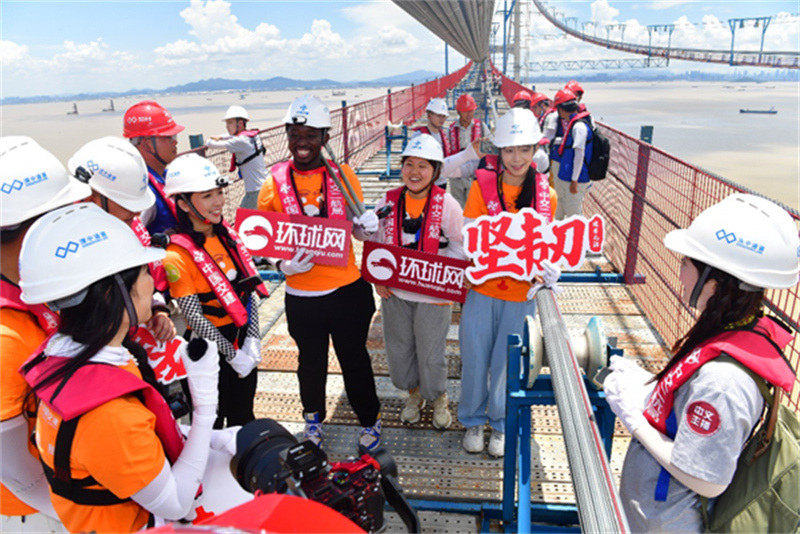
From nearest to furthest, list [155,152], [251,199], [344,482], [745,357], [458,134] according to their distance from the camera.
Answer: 1. [344,482]
2. [745,357]
3. [155,152]
4. [458,134]
5. [251,199]

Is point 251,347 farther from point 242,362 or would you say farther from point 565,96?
point 565,96

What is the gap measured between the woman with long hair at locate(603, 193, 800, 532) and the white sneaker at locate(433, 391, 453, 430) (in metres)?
1.93

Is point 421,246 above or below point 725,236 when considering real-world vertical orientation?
below

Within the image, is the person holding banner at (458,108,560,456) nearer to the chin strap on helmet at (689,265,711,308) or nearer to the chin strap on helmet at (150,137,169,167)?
the chin strap on helmet at (689,265,711,308)

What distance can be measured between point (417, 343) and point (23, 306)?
2.30 meters

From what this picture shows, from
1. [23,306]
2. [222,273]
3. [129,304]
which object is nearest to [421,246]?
[222,273]

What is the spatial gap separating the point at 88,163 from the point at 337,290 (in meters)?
1.54

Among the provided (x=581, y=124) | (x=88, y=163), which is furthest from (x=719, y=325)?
(x=581, y=124)

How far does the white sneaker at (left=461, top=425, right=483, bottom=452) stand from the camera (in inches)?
134

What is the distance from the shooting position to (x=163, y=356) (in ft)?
7.77

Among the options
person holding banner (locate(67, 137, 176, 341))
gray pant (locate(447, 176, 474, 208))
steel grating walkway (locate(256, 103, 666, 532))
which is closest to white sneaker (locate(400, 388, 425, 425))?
steel grating walkway (locate(256, 103, 666, 532))

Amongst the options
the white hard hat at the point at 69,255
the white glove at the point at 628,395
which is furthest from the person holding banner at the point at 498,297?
the white hard hat at the point at 69,255

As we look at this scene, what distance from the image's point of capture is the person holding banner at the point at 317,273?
3.00 m

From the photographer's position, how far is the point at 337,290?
3141 mm
